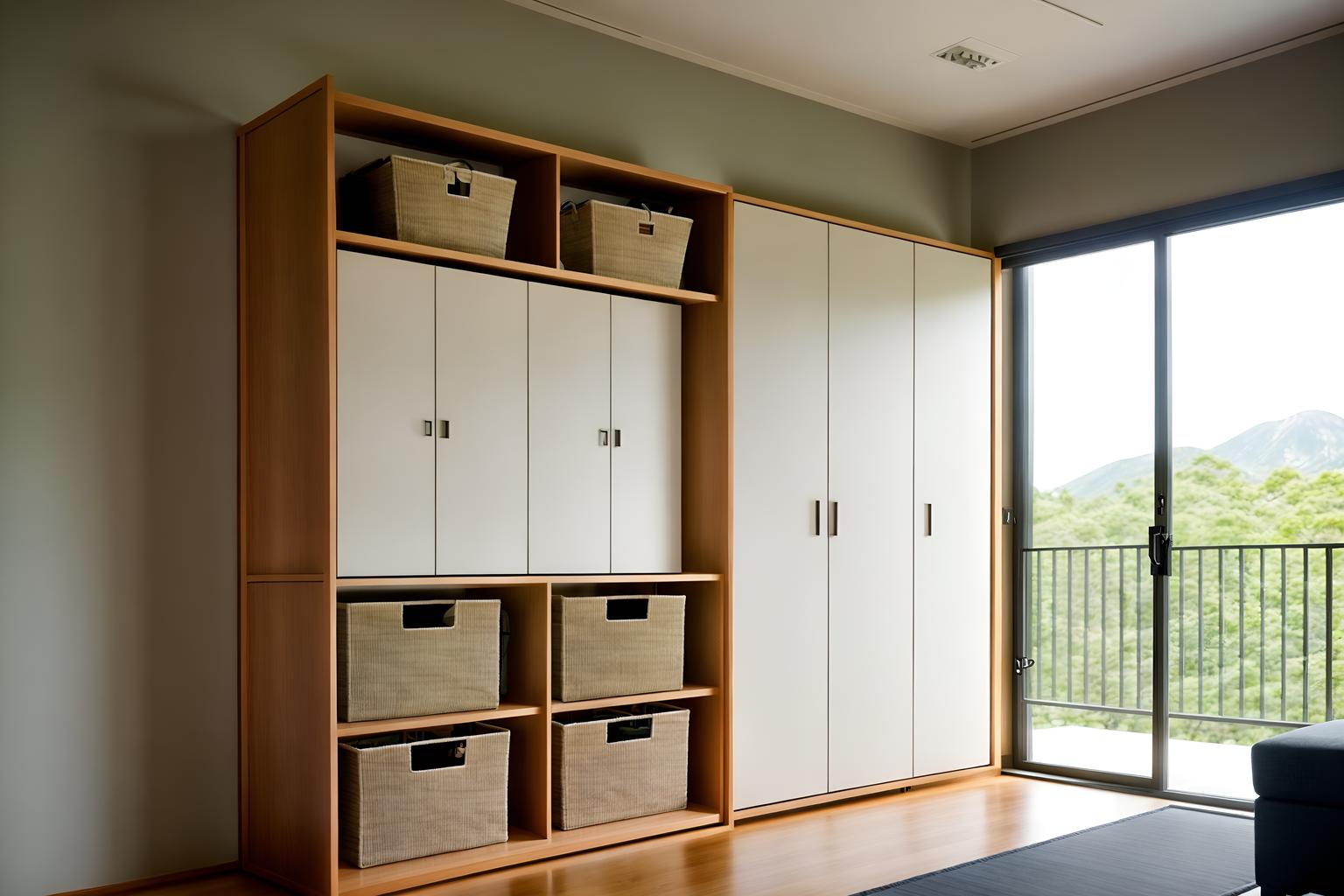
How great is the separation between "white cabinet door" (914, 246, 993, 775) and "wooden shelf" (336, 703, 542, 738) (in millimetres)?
1796

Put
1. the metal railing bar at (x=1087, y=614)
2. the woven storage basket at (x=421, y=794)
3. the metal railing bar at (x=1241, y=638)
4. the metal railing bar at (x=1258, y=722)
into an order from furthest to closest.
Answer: the metal railing bar at (x=1087, y=614)
the metal railing bar at (x=1241, y=638)
the metal railing bar at (x=1258, y=722)
the woven storage basket at (x=421, y=794)

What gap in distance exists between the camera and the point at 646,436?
3.73m

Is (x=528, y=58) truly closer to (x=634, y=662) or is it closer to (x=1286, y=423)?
→ (x=634, y=662)

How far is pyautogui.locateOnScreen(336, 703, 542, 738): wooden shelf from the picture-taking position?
9.73ft

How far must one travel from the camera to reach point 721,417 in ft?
12.5

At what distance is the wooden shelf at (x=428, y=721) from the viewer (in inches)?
117

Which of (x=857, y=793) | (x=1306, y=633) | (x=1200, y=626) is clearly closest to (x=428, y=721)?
(x=857, y=793)

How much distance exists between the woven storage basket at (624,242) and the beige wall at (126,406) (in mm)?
617

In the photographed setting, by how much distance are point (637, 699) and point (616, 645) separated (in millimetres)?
184

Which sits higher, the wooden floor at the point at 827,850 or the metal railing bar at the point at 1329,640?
the metal railing bar at the point at 1329,640

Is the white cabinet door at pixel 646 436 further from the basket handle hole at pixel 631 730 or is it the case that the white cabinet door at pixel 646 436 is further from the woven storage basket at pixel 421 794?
the woven storage basket at pixel 421 794

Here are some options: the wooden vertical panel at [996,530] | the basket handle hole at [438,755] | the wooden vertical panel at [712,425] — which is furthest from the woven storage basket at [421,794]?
the wooden vertical panel at [996,530]

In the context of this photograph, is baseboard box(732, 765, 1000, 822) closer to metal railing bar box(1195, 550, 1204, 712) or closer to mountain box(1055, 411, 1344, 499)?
metal railing bar box(1195, 550, 1204, 712)

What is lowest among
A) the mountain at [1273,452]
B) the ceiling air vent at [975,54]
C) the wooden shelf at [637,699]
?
the wooden shelf at [637,699]
